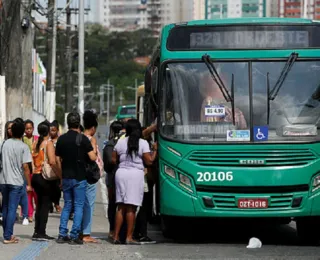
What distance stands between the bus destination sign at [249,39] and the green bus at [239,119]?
0.04 ft

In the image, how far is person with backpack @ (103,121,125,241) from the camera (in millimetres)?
14531

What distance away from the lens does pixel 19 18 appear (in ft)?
77.3

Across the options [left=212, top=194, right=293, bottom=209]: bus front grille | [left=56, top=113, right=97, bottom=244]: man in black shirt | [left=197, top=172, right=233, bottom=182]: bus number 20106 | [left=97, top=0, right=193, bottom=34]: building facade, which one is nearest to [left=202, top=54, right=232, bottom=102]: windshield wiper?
[left=197, top=172, right=233, bottom=182]: bus number 20106

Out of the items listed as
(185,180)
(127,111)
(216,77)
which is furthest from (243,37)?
(127,111)

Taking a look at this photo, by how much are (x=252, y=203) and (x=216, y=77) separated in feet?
5.49

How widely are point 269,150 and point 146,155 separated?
1558 mm

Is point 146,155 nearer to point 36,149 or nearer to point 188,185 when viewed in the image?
point 188,185

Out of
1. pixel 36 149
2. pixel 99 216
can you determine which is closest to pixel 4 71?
pixel 99 216

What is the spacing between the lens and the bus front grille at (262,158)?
13711 mm

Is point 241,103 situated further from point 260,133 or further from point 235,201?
point 235,201

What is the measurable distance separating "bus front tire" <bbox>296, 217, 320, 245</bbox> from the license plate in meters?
0.86

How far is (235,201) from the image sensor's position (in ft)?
45.2

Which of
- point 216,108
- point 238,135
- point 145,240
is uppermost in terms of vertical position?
point 216,108

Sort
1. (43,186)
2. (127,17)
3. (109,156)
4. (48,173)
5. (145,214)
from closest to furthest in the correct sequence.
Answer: (109,156) < (145,214) < (43,186) < (48,173) < (127,17)
